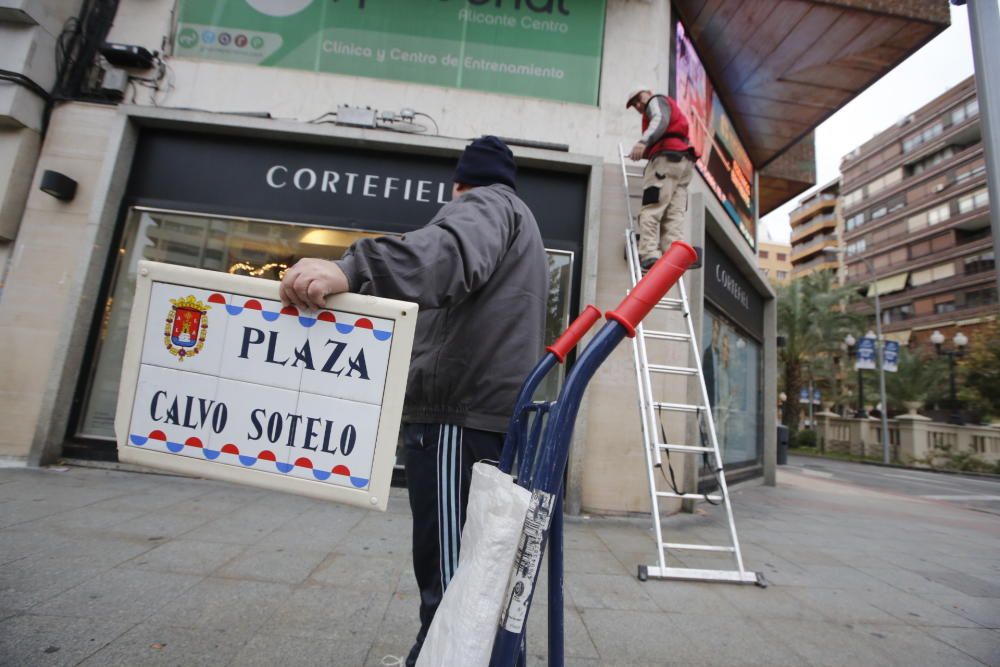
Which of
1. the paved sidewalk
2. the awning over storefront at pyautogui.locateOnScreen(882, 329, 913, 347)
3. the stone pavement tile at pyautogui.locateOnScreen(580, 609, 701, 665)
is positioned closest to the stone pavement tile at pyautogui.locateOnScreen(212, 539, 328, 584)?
the paved sidewalk

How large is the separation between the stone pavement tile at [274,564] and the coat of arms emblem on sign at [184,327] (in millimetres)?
2093

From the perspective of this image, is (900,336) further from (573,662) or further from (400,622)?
(400,622)

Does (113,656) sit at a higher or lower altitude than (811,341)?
lower

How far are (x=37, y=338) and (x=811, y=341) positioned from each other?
91.9 ft

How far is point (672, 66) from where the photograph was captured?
5879 millimetres

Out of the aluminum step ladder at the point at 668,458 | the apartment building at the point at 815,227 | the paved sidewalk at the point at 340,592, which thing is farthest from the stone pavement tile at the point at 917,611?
the apartment building at the point at 815,227

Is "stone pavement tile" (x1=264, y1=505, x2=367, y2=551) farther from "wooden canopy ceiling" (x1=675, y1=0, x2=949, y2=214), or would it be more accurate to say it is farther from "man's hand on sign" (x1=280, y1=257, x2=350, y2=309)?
"wooden canopy ceiling" (x1=675, y1=0, x2=949, y2=214)

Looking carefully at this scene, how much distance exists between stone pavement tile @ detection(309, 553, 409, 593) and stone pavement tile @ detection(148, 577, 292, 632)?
27cm

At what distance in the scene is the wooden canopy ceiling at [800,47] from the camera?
5.71 m

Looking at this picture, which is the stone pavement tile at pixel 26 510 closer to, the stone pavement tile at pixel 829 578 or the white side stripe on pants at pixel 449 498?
the white side stripe on pants at pixel 449 498

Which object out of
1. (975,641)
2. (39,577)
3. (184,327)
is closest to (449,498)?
(184,327)

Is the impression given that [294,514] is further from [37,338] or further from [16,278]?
[16,278]

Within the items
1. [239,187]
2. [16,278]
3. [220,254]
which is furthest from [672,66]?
[16,278]

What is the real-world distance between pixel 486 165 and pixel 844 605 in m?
3.58
